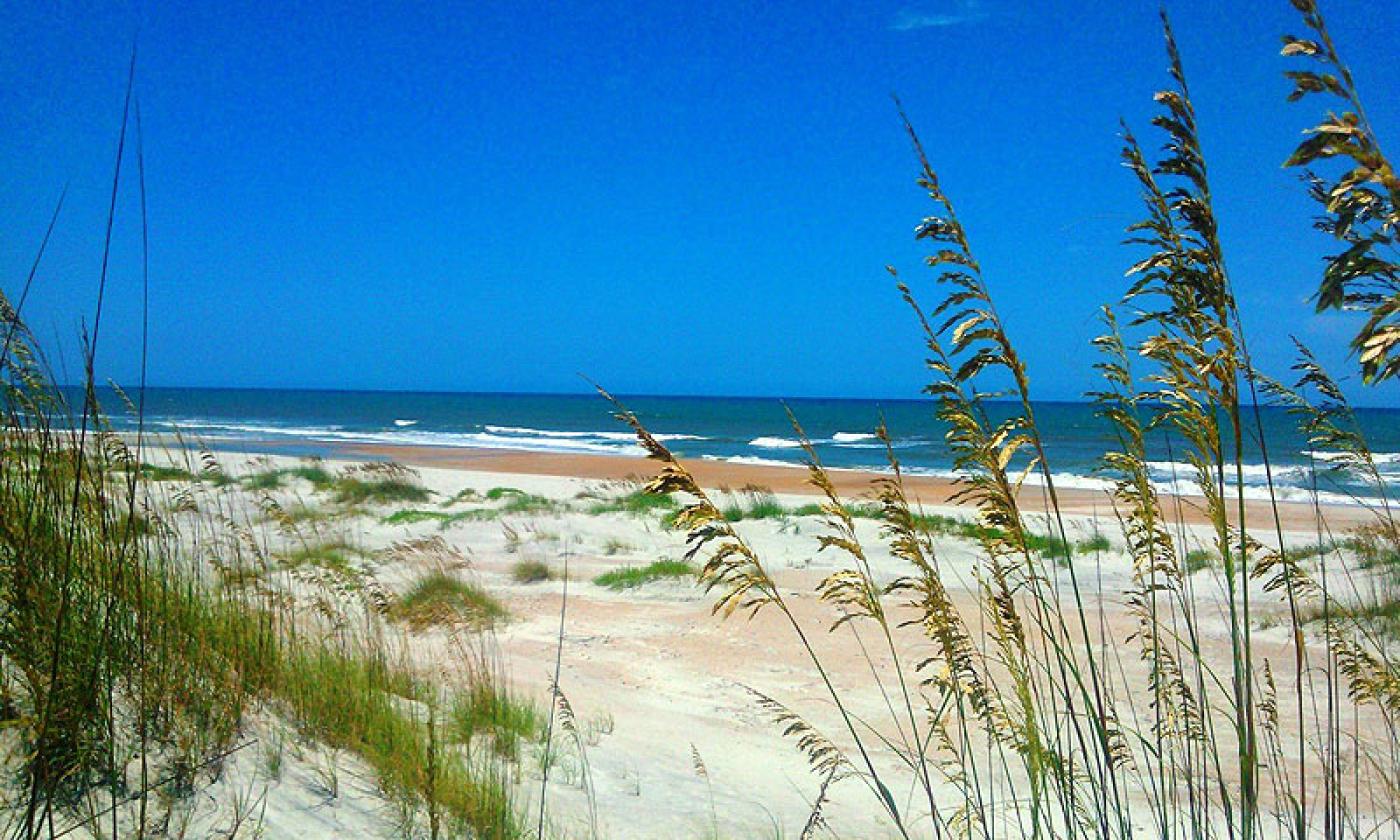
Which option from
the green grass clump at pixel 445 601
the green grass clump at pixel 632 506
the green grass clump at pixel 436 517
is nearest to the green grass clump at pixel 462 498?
the green grass clump at pixel 436 517

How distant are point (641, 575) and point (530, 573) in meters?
1.32

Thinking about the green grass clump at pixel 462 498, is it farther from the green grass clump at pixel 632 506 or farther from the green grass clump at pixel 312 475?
the green grass clump at pixel 632 506

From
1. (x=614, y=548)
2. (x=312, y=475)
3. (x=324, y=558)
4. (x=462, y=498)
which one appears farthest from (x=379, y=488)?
(x=324, y=558)

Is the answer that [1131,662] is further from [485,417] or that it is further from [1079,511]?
[485,417]

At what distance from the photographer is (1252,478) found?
3225 cm

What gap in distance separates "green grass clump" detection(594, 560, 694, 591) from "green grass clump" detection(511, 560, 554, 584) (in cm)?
60

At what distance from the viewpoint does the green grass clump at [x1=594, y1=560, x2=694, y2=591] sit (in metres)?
10.1

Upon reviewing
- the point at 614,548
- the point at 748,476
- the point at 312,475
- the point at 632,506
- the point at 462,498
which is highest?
the point at 312,475

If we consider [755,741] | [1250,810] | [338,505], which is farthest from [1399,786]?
[338,505]

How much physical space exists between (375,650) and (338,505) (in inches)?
509

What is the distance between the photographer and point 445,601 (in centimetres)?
723

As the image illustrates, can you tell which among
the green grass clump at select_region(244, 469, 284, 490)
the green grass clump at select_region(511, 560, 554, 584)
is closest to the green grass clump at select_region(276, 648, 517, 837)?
the green grass clump at select_region(511, 560, 554, 584)

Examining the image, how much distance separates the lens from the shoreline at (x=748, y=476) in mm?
19844

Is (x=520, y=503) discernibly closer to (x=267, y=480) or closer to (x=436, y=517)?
(x=436, y=517)
